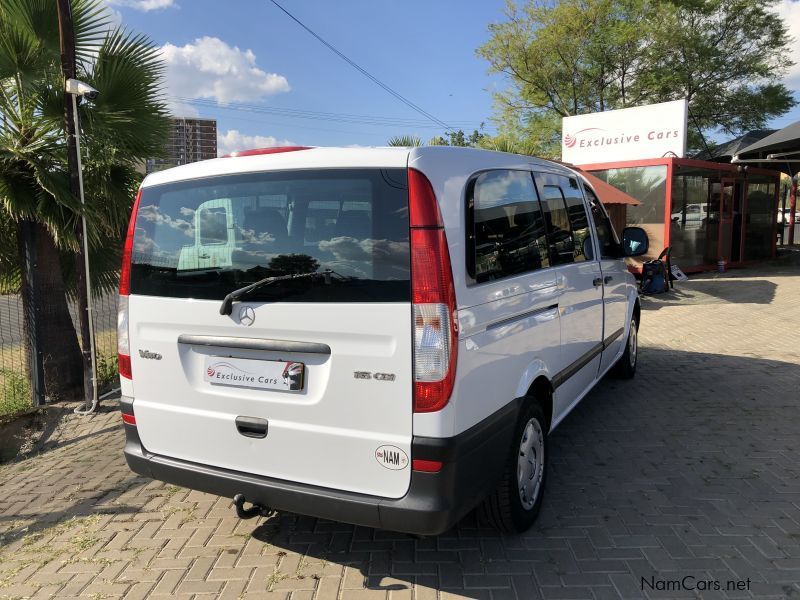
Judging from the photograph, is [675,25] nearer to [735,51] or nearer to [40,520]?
[735,51]

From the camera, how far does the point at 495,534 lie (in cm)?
321

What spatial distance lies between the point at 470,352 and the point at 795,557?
2054 mm

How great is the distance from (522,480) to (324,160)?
6.40 ft

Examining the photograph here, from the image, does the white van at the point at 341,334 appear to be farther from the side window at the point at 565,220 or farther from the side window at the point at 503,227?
the side window at the point at 565,220

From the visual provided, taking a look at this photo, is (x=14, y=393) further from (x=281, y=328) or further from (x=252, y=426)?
(x=281, y=328)

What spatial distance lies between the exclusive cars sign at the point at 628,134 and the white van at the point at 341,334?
493 inches

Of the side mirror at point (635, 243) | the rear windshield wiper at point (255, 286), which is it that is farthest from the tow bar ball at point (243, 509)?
the side mirror at point (635, 243)

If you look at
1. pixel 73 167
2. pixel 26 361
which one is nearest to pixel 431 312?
pixel 73 167

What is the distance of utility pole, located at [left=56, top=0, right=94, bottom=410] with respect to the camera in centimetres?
526

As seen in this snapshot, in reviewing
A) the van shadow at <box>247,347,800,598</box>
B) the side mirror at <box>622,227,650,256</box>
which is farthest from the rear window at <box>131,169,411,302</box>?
the side mirror at <box>622,227,650,256</box>

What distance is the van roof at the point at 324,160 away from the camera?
8.15 ft

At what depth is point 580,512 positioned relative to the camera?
11.3 feet

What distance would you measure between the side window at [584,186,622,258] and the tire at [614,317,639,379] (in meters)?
1.20

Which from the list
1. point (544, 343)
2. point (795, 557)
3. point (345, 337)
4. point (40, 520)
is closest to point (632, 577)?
point (795, 557)
